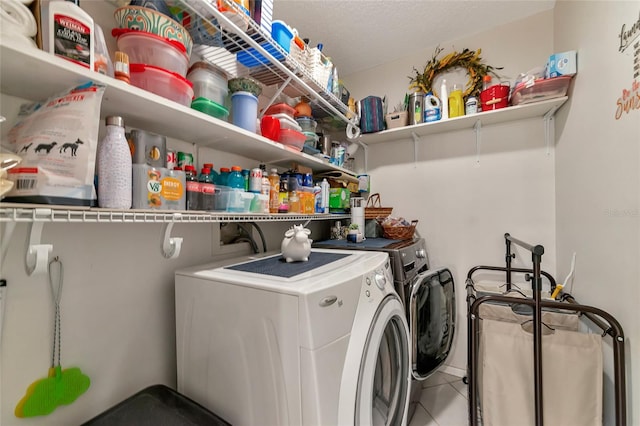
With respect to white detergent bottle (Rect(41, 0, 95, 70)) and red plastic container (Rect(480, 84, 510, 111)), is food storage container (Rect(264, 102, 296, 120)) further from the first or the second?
red plastic container (Rect(480, 84, 510, 111))

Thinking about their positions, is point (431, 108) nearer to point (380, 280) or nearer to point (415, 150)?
point (415, 150)

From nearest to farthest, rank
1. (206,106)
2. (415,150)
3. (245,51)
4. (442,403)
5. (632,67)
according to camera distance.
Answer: (632,67), (206,106), (245,51), (442,403), (415,150)

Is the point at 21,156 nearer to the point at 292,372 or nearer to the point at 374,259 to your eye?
the point at 292,372

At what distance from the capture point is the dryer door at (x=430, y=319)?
58.4 inches

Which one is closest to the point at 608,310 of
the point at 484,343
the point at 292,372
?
the point at 484,343

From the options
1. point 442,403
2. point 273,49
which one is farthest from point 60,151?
point 442,403

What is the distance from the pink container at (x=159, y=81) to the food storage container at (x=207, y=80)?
18 centimetres

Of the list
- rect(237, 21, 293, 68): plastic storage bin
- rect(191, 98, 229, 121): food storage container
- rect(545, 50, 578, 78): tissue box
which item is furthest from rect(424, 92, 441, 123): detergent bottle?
A: rect(191, 98, 229, 121): food storage container

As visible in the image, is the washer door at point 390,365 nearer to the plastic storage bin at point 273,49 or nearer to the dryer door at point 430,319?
the dryer door at point 430,319

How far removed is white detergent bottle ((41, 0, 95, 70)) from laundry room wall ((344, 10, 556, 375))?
219cm

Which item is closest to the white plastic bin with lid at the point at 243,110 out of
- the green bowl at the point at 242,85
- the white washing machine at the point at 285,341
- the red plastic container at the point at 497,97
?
the green bowl at the point at 242,85

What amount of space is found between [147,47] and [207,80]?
0.88 ft

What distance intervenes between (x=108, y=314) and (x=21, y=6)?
963 millimetres

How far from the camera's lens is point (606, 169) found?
42.8 inches
